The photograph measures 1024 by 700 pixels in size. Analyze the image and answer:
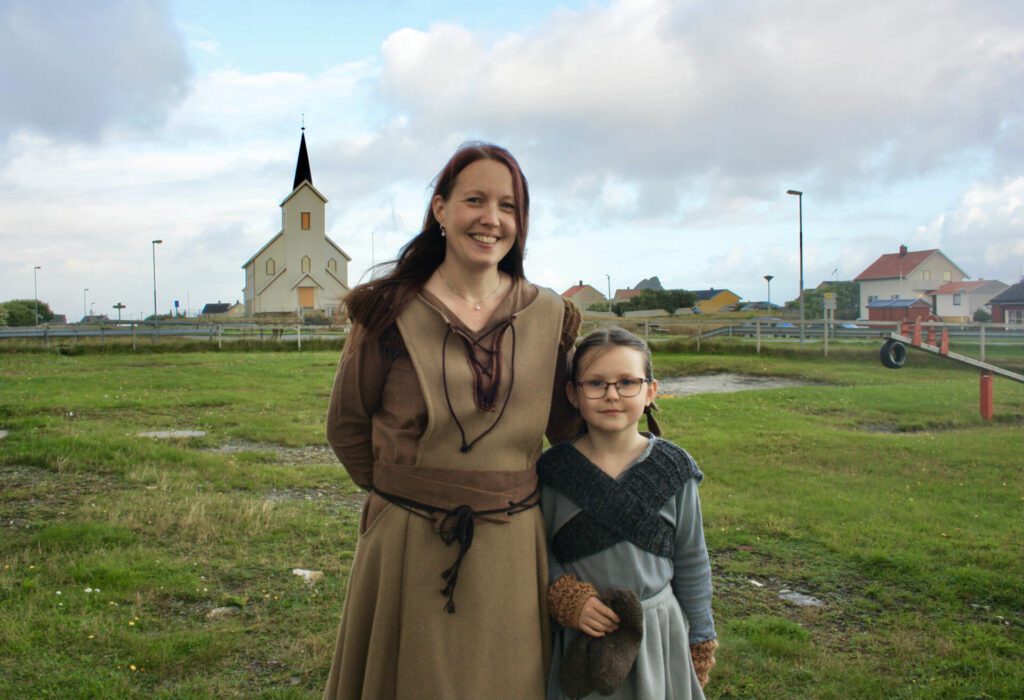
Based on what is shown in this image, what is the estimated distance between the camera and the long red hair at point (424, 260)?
223 cm

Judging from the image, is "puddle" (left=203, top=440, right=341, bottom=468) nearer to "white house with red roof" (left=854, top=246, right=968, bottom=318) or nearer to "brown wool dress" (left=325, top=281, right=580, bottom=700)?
"brown wool dress" (left=325, top=281, right=580, bottom=700)

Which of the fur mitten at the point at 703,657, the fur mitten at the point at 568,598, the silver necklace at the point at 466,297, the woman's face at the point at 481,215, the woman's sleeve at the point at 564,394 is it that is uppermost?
the woman's face at the point at 481,215

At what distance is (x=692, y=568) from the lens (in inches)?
89.3

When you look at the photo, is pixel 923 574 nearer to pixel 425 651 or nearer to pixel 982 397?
pixel 425 651

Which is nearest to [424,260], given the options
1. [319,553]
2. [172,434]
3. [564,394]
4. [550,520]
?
[564,394]

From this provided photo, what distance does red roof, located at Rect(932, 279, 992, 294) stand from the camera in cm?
6212

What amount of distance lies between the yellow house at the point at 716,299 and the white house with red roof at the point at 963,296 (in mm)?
20796

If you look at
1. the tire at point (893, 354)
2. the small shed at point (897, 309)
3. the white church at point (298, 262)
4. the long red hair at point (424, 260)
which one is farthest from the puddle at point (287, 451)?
the small shed at point (897, 309)

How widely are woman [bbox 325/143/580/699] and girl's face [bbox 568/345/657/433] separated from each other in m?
0.11

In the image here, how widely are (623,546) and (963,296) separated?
6902 cm

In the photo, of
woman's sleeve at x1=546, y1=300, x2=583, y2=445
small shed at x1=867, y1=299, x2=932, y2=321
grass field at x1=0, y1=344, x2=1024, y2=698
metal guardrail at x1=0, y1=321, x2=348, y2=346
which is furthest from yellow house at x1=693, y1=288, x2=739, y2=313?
woman's sleeve at x1=546, y1=300, x2=583, y2=445

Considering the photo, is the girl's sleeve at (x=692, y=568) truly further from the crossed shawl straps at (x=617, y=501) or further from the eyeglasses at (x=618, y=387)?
the eyeglasses at (x=618, y=387)

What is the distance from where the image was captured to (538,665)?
2166mm

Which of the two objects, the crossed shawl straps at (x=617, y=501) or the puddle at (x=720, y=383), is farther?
the puddle at (x=720, y=383)
